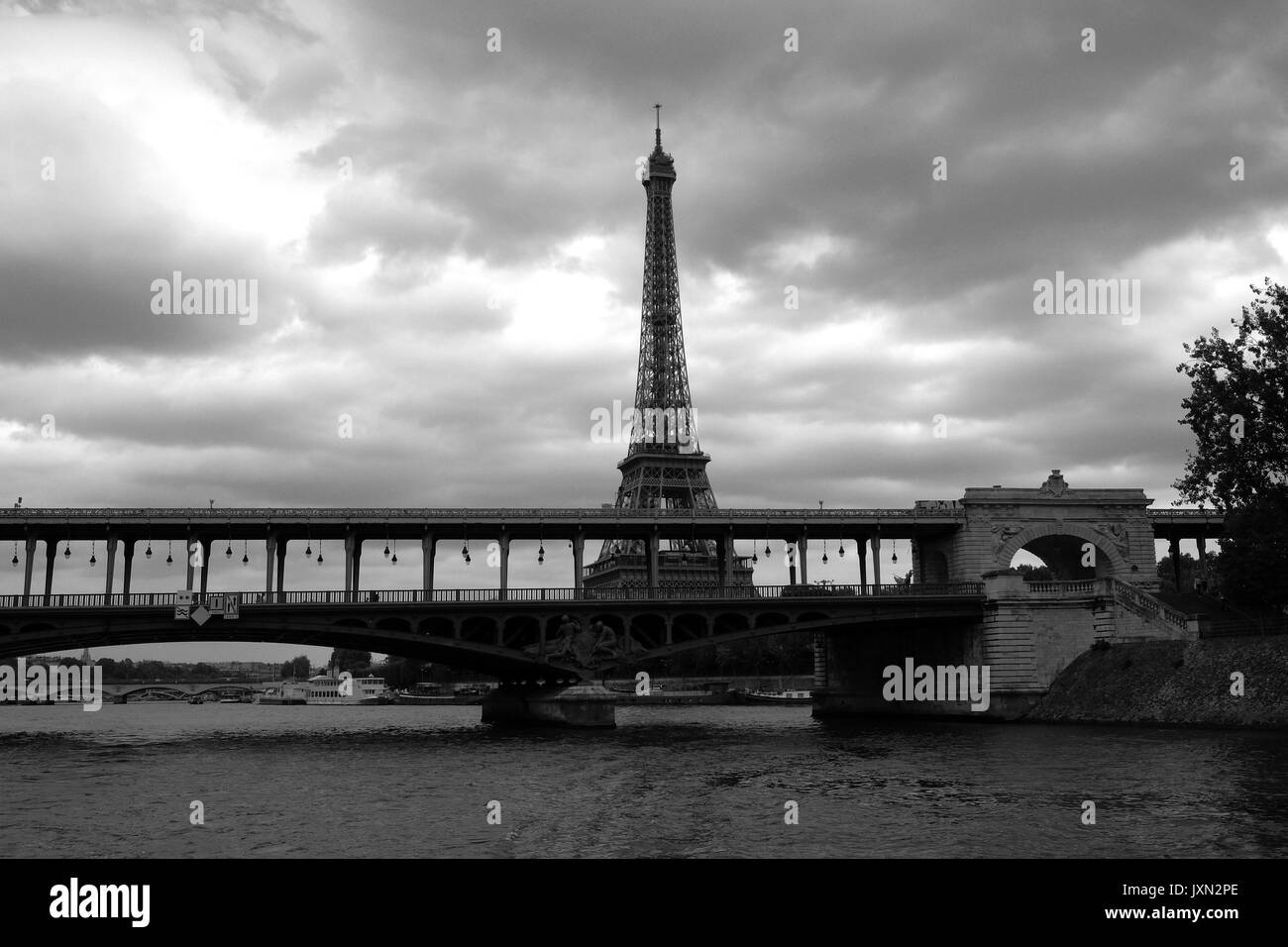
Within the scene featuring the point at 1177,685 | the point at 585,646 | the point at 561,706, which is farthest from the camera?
the point at 561,706

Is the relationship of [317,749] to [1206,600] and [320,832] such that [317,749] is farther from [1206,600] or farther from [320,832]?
[1206,600]

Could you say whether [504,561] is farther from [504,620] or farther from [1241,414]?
[1241,414]

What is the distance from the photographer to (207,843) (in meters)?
27.5

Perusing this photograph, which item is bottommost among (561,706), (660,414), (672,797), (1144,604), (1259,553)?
(561,706)

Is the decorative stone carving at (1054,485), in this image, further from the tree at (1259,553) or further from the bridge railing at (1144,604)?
the tree at (1259,553)

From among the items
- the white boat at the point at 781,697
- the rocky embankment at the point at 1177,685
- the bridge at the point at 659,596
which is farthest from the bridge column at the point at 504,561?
the white boat at the point at 781,697

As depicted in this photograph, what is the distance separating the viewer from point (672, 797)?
120ft

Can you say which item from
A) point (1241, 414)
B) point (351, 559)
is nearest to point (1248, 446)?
point (1241, 414)

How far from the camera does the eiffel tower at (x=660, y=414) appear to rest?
5374 inches

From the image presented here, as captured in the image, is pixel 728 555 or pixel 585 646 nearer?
pixel 585 646

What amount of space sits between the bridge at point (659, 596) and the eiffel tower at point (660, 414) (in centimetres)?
4417

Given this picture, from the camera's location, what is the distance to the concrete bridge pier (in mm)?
76875

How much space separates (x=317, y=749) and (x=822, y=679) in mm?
55029

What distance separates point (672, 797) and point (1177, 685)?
131 feet
